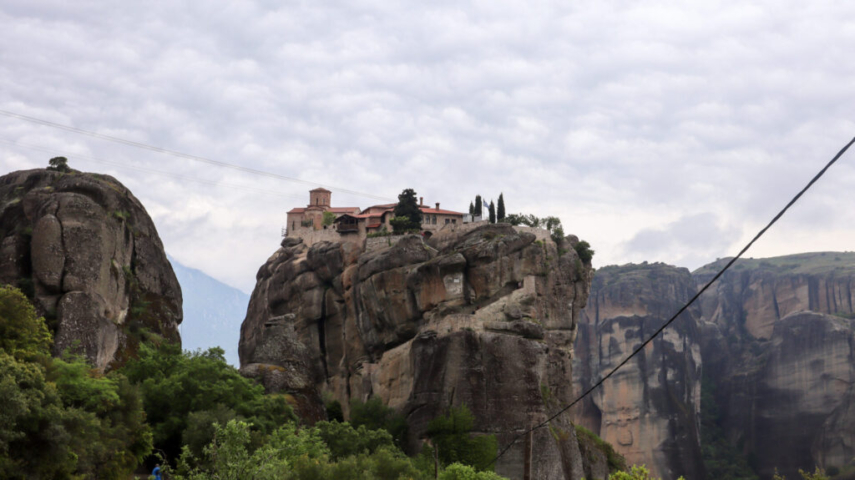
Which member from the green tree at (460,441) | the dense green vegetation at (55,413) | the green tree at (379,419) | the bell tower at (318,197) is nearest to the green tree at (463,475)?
the dense green vegetation at (55,413)

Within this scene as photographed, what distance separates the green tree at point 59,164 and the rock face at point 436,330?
68.9 ft

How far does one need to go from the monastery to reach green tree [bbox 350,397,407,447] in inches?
1194

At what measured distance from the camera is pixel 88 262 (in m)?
63.6

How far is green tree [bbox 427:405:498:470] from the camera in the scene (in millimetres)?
83250

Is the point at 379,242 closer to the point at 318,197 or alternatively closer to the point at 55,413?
the point at 318,197

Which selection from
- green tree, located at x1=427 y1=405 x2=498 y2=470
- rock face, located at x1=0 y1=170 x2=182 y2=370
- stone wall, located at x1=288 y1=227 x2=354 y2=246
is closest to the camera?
rock face, located at x1=0 y1=170 x2=182 y2=370

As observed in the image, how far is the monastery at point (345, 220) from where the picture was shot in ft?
390

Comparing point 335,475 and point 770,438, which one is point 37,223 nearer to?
point 335,475

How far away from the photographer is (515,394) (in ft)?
288

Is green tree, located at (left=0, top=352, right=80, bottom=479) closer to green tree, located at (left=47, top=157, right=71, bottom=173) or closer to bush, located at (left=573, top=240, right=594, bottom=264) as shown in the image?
green tree, located at (left=47, top=157, right=71, bottom=173)

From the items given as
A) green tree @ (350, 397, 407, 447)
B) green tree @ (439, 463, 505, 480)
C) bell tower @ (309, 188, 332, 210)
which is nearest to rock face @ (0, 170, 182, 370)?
green tree @ (350, 397, 407, 447)

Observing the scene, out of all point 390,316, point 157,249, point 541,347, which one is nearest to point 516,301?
point 541,347

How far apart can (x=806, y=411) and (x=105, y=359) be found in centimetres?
16091

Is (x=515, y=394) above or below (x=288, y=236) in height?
below
